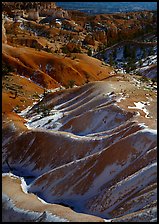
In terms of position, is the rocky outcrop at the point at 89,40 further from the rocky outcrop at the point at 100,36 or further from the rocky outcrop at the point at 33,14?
the rocky outcrop at the point at 33,14

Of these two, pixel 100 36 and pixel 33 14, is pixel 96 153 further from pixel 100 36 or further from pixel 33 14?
pixel 33 14

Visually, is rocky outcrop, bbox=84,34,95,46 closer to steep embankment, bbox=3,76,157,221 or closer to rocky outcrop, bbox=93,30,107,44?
rocky outcrop, bbox=93,30,107,44

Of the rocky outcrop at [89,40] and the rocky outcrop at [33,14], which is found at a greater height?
the rocky outcrop at [33,14]

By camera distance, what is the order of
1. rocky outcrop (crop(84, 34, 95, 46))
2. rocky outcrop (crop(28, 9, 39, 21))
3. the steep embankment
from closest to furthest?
the steep embankment, rocky outcrop (crop(84, 34, 95, 46)), rocky outcrop (crop(28, 9, 39, 21))

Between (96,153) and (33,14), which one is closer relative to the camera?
(96,153)

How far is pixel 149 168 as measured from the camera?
89.8ft

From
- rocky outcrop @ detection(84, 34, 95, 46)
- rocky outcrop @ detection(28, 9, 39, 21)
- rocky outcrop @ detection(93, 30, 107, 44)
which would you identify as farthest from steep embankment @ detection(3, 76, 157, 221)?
rocky outcrop @ detection(28, 9, 39, 21)

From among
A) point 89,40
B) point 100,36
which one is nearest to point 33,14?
point 100,36

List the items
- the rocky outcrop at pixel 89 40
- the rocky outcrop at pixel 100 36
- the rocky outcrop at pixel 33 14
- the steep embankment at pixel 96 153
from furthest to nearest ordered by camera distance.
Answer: the rocky outcrop at pixel 33 14
the rocky outcrop at pixel 100 36
the rocky outcrop at pixel 89 40
the steep embankment at pixel 96 153

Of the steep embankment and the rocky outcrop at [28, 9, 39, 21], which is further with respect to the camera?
the rocky outcrop at [28, 9, 39, 21]

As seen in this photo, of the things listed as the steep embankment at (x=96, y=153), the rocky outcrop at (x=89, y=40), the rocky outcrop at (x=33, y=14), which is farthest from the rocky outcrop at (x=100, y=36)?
the steep embankment at (x=96, y=153)

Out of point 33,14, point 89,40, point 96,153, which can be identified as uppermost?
point 33,14

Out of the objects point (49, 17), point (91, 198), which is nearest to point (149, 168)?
point (91, 198)

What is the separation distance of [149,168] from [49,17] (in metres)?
152
